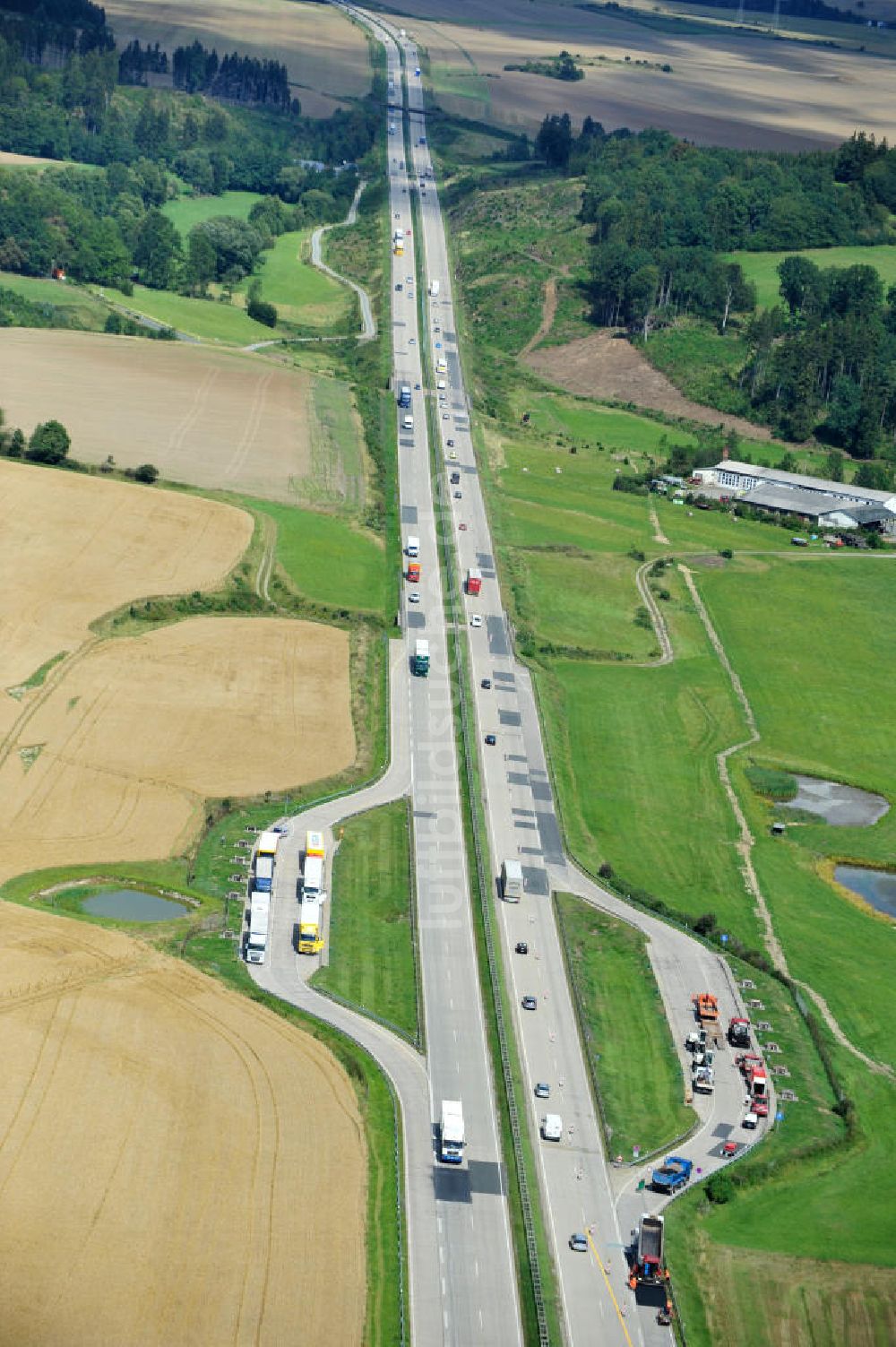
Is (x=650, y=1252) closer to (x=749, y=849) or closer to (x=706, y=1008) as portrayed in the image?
(x=706, y=1008)

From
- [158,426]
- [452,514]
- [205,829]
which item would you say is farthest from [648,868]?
[158,426]

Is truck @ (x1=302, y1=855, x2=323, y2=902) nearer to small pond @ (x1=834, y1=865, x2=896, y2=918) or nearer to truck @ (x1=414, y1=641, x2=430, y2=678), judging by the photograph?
truck @ (x1=414, y1=641, x2=430, y2=678)

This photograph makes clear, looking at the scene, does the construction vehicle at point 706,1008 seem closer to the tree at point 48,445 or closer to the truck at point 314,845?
the truck at point 314,845

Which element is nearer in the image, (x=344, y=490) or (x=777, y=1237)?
(x=777, y=1237)

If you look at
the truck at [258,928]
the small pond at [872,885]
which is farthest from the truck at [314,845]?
the small pond at [872,885]

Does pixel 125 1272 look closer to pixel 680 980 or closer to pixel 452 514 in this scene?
pixel 680 980

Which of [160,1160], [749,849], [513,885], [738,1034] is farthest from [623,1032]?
[160,1160]
